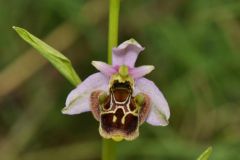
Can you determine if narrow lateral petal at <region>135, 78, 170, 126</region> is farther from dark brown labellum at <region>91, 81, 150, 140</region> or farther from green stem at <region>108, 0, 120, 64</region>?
green stem at <region>108, 0, 120, 64</region>

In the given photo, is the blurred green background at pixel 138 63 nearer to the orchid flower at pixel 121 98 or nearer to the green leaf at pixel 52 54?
the orchid flower at pixel 121 98

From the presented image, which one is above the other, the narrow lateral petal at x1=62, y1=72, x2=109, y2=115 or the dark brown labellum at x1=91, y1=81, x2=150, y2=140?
the narrow lateral petal at x1=62, y1=72, x2=109, y2=115

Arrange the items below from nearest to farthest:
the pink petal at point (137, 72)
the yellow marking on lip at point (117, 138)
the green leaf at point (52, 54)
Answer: the yellow marking on lip at point (117, 138)
the green leaf at point (52, 54)
the pink petal at point (137, 72)

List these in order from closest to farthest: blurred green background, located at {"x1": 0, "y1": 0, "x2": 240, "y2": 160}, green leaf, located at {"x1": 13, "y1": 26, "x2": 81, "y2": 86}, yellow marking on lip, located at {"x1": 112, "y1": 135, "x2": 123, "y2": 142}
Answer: yellow marking on lip, located at {"x1": 112, "y1": 135, "x2": 123, "y2": 142}
green leaf, located at {"x1": 13, "y1": 26, "x2": 81, "y2": 86}
blurred green background, located at {"x1": 0, "y1": 0, "x2": 240, "y2": 160}

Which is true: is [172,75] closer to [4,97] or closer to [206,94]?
[206,94]

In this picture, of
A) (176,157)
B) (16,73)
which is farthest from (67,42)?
(176,157)

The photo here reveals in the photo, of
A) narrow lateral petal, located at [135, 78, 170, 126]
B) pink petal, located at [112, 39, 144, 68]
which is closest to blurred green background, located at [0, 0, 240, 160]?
narrow lateral petal, located at [135, 78, 170, 126]

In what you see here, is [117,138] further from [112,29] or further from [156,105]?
[112,29]

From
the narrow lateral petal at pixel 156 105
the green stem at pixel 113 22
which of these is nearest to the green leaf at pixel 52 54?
the green stem at pixel 113 22
